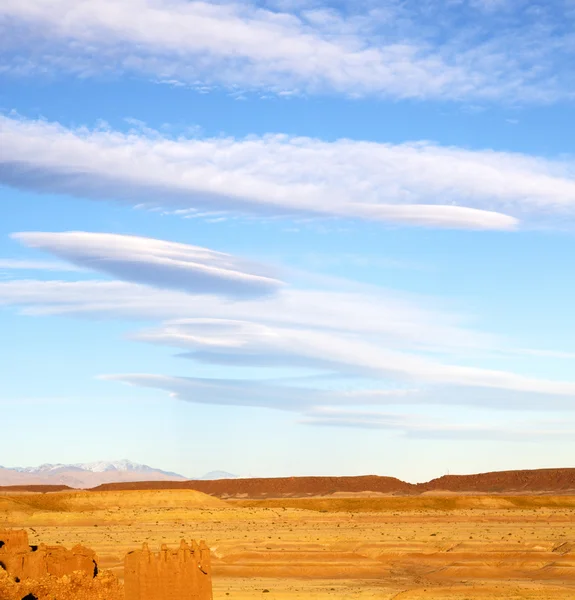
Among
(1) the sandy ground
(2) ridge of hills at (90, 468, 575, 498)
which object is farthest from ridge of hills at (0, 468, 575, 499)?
(1) the sandy ground

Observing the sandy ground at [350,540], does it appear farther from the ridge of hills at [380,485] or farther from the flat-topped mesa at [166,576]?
the ridge of hills at [380,485]

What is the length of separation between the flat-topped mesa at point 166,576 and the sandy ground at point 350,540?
27.0 feet

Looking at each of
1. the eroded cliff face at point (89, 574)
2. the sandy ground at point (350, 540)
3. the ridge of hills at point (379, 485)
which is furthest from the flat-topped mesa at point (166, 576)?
the ridge of hills at point (379, 485)

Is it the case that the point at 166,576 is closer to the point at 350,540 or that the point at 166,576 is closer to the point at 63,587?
the point at 63,587

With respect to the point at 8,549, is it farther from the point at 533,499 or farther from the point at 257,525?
the point at 533,499

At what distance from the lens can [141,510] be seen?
80562mm

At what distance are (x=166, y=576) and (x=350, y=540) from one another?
26581 mm

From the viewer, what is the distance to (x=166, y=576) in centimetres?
2616

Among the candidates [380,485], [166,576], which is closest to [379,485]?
[380,485]

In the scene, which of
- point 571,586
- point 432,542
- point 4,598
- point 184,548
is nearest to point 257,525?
point 432,542

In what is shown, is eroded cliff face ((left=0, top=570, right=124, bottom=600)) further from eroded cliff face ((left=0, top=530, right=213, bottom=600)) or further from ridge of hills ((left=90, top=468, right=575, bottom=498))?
ridge of hills ((left=90, top=468, right=575, bottom=498))

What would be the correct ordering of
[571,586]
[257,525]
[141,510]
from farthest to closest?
1. [141,510]
2. [257,525]
3. [571,586]

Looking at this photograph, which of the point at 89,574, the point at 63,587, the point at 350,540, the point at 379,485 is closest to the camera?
the point at 63,587

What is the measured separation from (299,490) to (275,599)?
10335 centimetres
